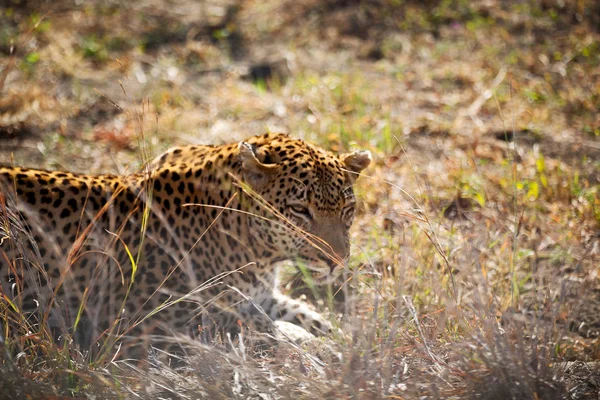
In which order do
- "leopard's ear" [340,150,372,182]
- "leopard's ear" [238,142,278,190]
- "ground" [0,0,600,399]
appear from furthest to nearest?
"leopard's ear" [340,150,372,182] < "leopard's ear" [238,142,278,190] < "ground" [0,0,600,399]

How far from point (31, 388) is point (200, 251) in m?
1.49

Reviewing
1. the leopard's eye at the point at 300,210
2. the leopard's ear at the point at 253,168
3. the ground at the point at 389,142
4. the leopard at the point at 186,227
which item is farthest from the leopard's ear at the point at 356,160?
the leopard's ear at the point at 253,168

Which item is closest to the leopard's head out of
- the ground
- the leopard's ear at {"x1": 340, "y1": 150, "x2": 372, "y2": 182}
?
the leopard's ear at {"x1": 340, "y1": 150, "x2": 372, "y2": 182}

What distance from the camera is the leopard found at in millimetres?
4656

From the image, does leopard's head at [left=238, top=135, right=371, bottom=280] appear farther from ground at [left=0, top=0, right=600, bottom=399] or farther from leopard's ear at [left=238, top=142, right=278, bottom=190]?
ground at [left=0, top=0, right=600, bottom=399]

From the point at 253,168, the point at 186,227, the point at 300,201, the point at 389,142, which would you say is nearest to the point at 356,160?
the point at 300,201

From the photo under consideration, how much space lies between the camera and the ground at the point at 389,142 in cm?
373

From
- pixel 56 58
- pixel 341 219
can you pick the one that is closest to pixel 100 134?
pixel 56 58

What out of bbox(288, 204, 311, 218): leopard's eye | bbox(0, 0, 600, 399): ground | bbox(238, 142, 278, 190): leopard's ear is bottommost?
bbox(0, 0, 600, 399): ground

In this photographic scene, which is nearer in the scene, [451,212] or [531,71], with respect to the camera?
[451,212]

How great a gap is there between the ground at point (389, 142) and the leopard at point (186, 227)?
33 centimetres

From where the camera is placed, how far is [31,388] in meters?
3.68

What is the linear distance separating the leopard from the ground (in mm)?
330

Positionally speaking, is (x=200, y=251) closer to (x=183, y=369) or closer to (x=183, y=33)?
(x=183, y=369)
